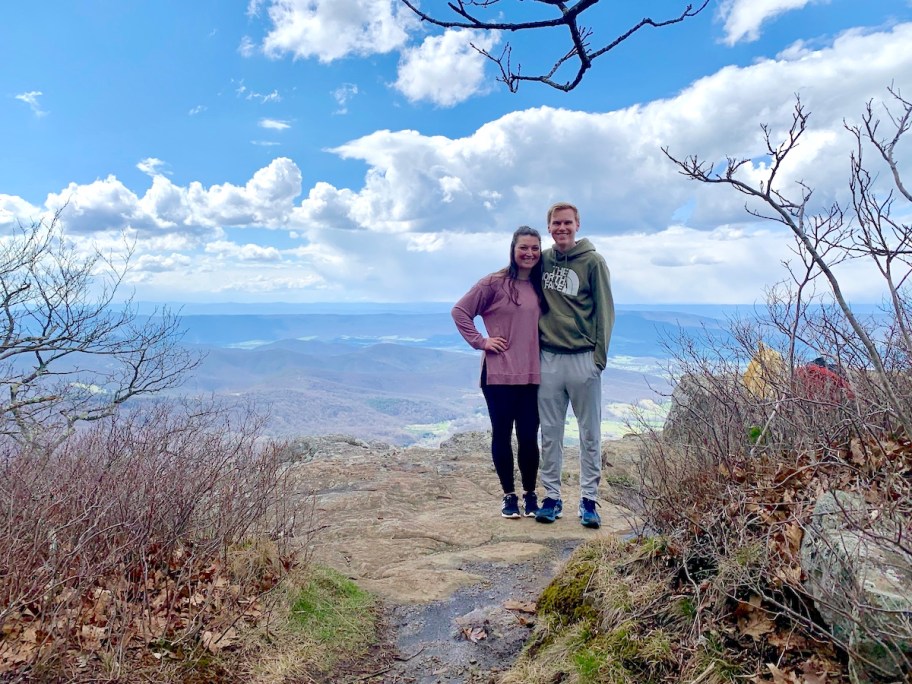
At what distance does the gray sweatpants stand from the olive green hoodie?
3.6 inches

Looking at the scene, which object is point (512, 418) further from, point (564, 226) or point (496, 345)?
point (564, 226)

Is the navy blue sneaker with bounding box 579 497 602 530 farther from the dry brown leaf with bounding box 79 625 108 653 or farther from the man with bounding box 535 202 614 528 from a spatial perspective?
the dry brown leaf with bounding box 79 625 108 653

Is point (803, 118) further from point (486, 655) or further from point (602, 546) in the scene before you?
point (486, 655)

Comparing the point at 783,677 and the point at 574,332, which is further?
the point at 574,332

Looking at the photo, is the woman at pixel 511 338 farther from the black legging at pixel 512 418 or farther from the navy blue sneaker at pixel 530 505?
the navy blue sneaker at pixel 530 505

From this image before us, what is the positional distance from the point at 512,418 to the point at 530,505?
1.05m

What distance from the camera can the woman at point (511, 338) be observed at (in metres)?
4.77

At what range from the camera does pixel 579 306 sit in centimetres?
471

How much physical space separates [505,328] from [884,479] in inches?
110

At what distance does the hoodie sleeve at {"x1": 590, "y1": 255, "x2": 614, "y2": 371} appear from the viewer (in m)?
4.60

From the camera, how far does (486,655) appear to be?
129 inches

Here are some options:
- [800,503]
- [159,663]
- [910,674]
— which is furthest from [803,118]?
[159,663]

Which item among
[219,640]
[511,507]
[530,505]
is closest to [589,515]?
[530,505]

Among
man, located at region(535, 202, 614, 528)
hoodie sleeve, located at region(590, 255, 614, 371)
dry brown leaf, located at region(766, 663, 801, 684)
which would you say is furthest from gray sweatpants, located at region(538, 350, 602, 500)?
dry brown leaf, located at region(766, 663, 801, 684)
